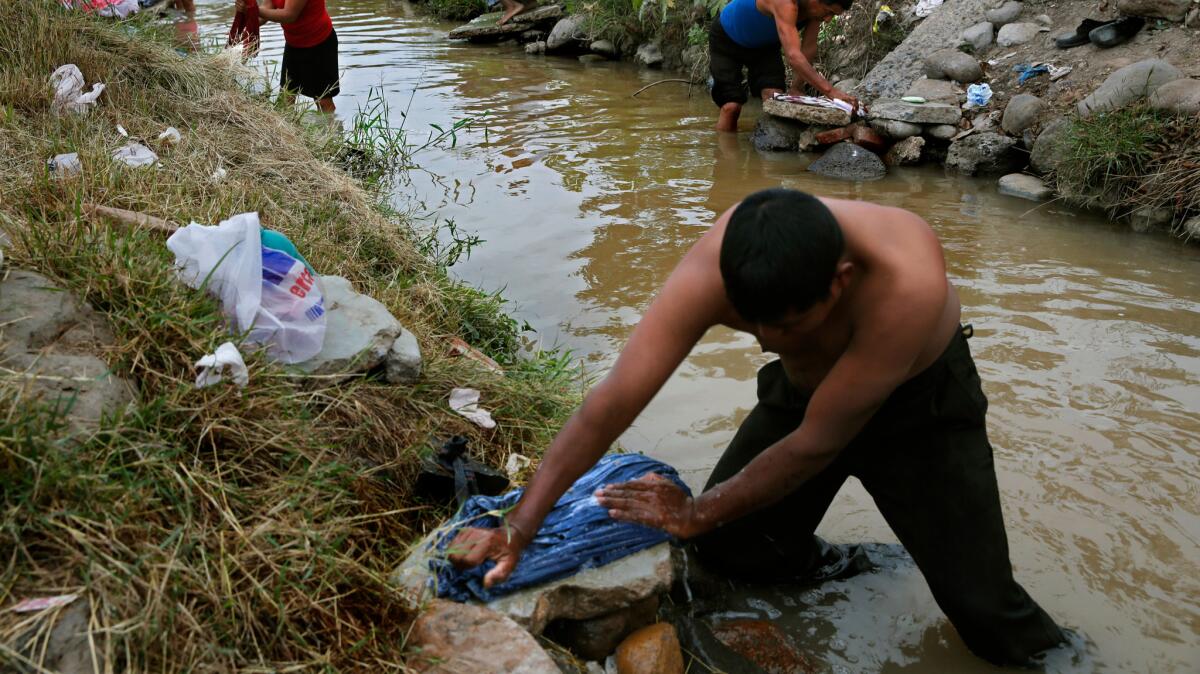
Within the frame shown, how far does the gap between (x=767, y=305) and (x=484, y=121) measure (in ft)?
23.8

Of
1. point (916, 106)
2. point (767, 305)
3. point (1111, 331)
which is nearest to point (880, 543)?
point (767, 305)

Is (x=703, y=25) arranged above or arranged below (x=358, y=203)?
above

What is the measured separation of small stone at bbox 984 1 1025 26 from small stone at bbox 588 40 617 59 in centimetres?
489

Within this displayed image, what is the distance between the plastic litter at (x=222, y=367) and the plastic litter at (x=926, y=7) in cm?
777

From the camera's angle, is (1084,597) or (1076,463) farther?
(1076,463)

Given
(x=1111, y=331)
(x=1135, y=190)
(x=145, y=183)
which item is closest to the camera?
(x=145, y=183)

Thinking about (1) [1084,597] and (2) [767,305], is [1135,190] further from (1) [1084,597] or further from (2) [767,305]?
(2) [767,305]

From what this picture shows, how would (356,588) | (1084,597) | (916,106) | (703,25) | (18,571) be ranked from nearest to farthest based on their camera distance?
(18,571) → (356,588) → (1084,597) → (916,106) → (703,25)

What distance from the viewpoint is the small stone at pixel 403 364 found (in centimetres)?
306

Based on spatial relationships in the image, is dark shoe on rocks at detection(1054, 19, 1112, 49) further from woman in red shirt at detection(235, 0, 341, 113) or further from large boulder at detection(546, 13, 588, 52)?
large boulder at detection(546, 13, 588, 52)

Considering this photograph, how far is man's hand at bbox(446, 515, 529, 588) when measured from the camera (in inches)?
92.1

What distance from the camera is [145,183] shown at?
13.0ft

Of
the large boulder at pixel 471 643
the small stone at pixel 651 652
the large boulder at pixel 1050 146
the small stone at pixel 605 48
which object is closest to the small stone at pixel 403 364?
the large boulder at pixel 471 643

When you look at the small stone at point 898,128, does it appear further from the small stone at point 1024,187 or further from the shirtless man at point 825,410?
the shirtless man at point 825,410
